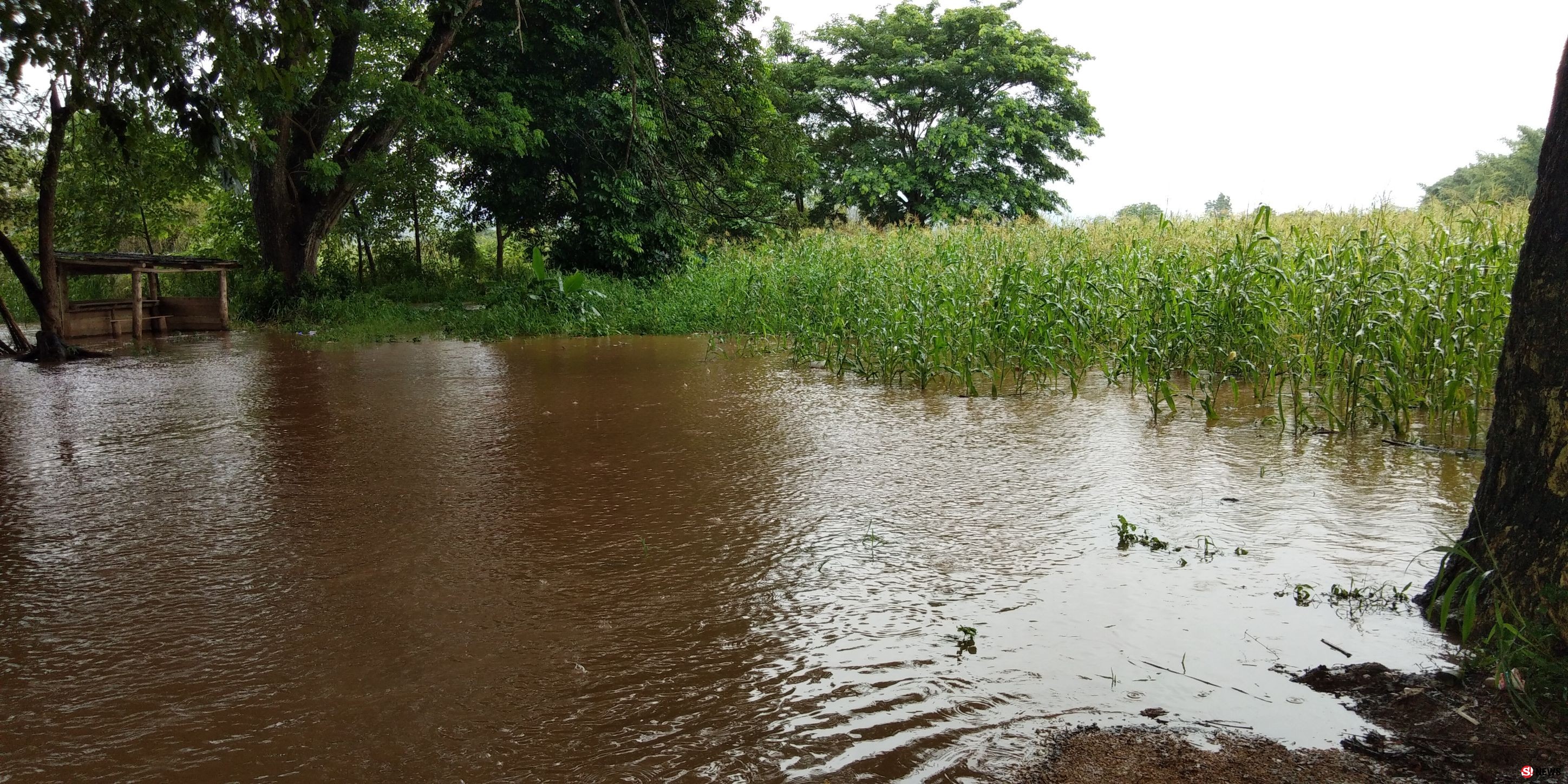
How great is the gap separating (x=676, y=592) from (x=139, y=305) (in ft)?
55.1

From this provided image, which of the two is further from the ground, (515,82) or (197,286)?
(515,82)

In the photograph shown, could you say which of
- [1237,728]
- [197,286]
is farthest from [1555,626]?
[197,286]

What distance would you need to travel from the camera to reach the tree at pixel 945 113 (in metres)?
30.7

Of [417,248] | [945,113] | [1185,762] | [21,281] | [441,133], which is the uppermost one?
[945,113]

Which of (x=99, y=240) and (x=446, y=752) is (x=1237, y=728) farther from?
(x=99, y=240)

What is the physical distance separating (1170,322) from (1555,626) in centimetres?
472

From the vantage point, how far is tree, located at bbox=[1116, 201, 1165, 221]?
10.4 meters

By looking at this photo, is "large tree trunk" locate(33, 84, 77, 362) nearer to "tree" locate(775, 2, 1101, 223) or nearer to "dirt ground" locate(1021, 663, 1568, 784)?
"dirt ground" locate(1021, 663, 1568, 784)

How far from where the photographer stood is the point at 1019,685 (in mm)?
2348

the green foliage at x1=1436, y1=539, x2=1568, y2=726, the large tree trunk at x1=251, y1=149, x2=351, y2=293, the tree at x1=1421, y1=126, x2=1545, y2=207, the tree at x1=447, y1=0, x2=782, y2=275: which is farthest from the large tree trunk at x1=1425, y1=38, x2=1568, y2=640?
the tree at x1=1421, y1=126, x2=1545, y2=207

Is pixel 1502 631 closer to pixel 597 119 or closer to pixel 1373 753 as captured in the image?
pixel 1373 753

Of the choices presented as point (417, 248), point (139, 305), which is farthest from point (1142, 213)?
point (417, 248)

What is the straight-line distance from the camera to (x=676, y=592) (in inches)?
121

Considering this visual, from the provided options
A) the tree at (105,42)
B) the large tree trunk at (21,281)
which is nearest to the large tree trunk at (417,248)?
Result: the large tree trunk at (21,281)
